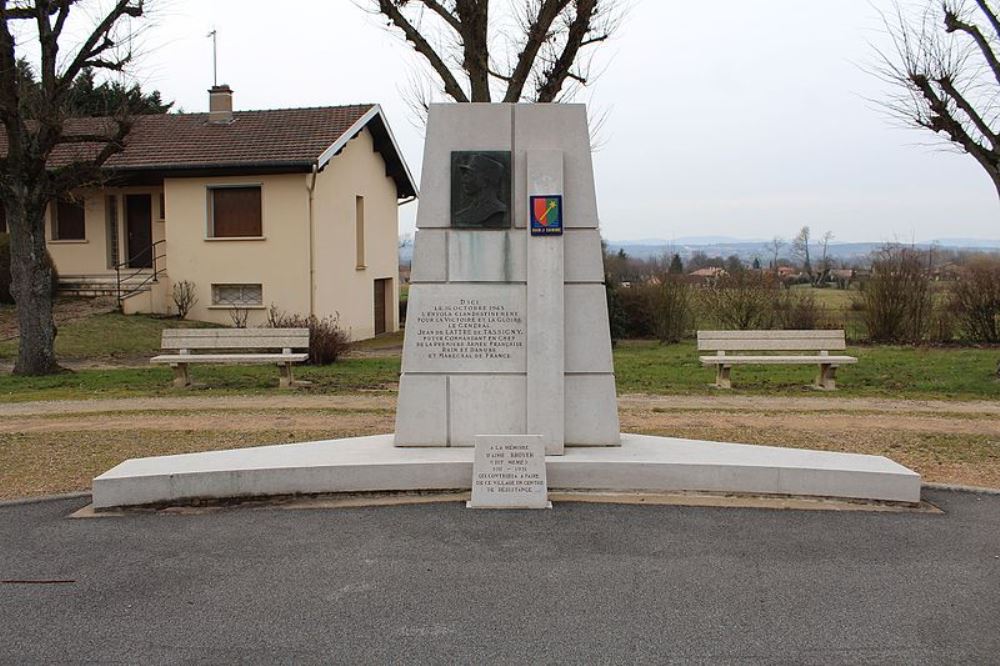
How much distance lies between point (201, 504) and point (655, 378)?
31.3 feet

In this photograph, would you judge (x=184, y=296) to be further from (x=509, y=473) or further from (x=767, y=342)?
(x=509, y=473)

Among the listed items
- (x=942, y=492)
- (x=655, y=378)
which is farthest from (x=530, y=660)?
(x=655, y=378)

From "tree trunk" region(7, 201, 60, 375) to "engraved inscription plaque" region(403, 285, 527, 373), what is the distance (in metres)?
10.2

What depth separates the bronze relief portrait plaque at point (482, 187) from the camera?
6.96 metres

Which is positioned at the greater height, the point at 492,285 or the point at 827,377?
the point at 492,285

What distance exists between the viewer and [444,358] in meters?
7.02

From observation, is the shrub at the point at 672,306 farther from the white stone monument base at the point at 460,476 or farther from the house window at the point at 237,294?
the white stone monument base at the point at 460,476

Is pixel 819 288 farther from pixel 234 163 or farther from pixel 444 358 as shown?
pixel 444 358

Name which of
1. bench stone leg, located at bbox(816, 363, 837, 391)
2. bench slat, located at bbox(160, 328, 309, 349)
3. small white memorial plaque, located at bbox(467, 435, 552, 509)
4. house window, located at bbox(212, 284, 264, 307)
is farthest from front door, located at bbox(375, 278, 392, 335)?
small white memorial plaque, located at bbox(467, 435, 552, 509)

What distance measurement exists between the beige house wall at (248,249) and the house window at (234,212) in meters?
0.22

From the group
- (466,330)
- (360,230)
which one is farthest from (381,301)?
(466,330)

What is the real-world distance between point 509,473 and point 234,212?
19.5 meters

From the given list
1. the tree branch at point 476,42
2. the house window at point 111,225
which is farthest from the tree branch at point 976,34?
the house window at point 111,225

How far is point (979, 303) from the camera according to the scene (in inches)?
857
